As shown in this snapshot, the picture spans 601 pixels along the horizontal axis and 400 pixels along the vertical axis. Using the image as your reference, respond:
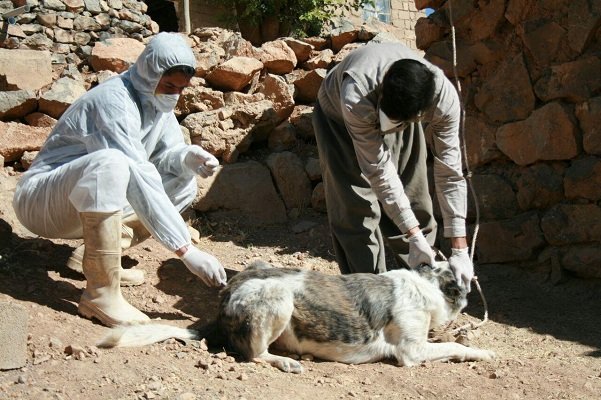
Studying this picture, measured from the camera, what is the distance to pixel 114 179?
4168 millimetres

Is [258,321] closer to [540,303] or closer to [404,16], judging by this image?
[540,303]

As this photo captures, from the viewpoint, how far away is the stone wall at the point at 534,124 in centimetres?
568

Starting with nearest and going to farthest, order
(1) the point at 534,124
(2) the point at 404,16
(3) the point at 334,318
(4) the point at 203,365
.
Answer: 1. (4) the point at 203,365
2. (3) the point at 334,318
3. (1) the point at 534,124
4. (2) the point at 404,16

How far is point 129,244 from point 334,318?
62.2 inches

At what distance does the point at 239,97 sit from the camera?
759cm

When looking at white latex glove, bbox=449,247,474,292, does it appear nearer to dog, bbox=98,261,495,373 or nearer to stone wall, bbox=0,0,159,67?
dog, bbox=98,261,495,373

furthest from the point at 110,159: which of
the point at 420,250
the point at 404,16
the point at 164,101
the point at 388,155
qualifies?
the point at 404,16

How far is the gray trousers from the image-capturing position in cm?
490

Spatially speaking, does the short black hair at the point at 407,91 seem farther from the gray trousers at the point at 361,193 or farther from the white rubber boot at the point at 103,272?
the white rubber boot at the point at 103,272

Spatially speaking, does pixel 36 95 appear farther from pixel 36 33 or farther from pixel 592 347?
pixel 592 347

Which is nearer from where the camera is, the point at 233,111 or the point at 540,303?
the point at 540,303

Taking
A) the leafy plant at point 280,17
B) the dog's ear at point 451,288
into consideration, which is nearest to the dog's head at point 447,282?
the dog's ear at point 451,288

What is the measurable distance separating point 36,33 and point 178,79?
200 inches

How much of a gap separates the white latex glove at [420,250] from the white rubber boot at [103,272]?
1.61 meters
